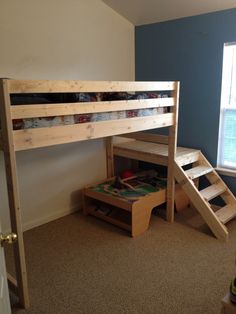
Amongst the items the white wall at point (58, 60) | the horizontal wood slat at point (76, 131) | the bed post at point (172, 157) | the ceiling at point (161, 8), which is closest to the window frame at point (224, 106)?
the ceiling at point (161, 8)

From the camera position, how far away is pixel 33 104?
1872 mm

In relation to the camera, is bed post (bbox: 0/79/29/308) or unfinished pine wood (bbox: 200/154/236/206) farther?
unfinished pine wood (bbox: 200/154/236/206)

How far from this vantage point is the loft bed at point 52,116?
69.6 inches

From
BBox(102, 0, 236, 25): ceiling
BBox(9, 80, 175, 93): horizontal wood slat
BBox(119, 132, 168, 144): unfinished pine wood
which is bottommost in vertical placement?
BBox(119, 132, 168, 144): unfinished pine wood

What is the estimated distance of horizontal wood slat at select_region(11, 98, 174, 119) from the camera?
1.78m

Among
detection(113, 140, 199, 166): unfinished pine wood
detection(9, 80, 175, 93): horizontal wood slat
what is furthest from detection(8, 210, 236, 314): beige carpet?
detection(9, 80, 175, 93): horizontal wood slat

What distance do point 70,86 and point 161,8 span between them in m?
1.89

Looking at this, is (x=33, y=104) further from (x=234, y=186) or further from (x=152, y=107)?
(x=234, y=186)

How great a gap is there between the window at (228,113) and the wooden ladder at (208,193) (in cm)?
23

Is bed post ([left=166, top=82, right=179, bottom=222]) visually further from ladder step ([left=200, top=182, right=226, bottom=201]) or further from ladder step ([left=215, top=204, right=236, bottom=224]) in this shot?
ladder step ([left=215, top=204, right=236, bottom=224])

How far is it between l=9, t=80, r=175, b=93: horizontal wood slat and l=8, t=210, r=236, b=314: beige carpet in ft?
4.63

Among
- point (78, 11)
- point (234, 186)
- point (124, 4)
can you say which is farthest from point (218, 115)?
point (78, 11)

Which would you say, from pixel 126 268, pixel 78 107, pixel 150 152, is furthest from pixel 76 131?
pixel 150 152

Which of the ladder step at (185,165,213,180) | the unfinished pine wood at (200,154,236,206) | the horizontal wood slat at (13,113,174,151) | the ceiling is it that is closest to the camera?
the horizontal wood slat at (13,113,174,151)
